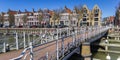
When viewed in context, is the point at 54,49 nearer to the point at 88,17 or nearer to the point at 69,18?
the point at 69,18

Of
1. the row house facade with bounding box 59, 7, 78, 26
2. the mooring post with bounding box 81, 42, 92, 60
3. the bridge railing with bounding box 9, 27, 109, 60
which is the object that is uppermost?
the row house facade with bounding box 59, 7, 78, 26

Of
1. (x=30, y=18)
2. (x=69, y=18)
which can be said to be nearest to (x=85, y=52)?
(x=69, y=18)

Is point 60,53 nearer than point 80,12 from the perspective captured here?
Yes

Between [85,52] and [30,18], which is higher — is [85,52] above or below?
below

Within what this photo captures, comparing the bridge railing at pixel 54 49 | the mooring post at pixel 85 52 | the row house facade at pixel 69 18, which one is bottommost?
the mooring post at pixel 85 52

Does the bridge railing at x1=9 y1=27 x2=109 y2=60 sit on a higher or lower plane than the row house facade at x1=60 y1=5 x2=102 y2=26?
lower

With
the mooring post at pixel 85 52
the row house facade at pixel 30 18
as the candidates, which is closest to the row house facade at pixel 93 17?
the row house facade at pixel 30 18

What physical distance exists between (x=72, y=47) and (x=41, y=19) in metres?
65.0

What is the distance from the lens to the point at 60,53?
10391 millimetres

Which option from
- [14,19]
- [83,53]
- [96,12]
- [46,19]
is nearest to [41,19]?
[46,19]

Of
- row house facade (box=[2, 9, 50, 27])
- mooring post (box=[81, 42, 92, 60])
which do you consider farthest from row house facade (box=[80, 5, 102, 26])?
mooring post (box=[81, 42, 92, 60])

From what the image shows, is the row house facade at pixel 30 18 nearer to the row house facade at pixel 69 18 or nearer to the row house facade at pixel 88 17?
the row house facade at pixel 69 18

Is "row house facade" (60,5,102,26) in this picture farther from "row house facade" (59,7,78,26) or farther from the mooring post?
the mooring post

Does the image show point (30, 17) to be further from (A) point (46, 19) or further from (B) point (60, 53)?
(B) point (60, 53)
